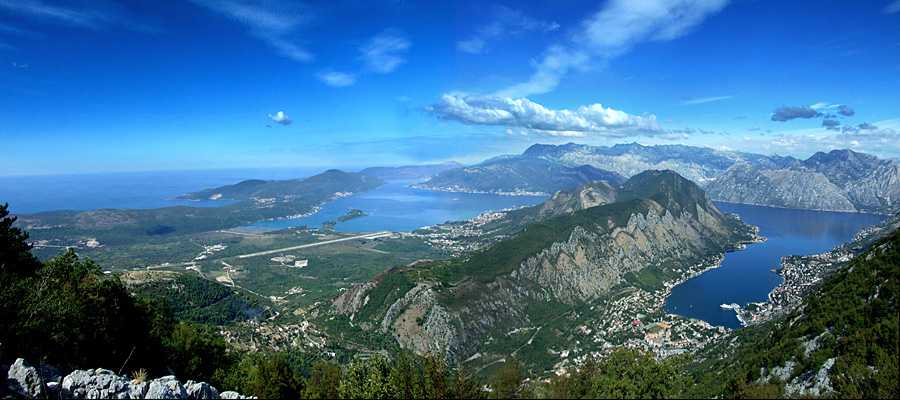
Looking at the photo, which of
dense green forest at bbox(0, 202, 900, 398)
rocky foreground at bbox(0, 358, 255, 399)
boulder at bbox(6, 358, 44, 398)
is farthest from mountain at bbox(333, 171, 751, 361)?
boulder at bbox(6, 358, 44, 398)

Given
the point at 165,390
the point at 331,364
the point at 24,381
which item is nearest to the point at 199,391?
the point at 165,390

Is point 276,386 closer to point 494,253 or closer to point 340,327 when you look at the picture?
point 340,327

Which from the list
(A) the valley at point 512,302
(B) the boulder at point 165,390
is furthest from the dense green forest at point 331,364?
(A) the valley at point 512,302

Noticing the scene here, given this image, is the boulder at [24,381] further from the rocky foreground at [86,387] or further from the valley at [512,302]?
the valley at [512,302]

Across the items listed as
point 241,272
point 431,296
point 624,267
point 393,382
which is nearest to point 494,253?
point 431,296

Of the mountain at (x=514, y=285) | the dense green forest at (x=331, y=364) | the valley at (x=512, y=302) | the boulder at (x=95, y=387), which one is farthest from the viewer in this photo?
the mountain at (x=514, y=285)

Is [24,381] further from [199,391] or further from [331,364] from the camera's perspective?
[331,364]
